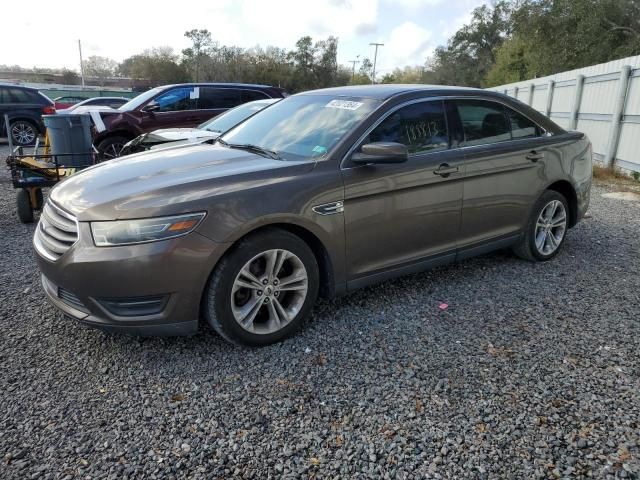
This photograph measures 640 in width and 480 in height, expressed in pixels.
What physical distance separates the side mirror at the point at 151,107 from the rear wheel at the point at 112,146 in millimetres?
708

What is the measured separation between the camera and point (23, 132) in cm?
1355

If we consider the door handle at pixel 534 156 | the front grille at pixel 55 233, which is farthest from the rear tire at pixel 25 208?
the door handle at pixel 534 156

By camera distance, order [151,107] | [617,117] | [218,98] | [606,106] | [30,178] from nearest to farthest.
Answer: [30,178] → [151,107] → [617,117] → [606,106] → [218,98]

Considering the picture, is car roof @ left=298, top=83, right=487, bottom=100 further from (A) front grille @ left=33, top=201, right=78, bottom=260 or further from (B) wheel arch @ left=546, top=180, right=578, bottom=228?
(A) front grille @ left=33, top=201, right=78, bottom=260

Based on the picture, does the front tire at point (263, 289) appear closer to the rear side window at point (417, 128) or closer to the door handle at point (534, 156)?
the rear side window at point (417, 128)

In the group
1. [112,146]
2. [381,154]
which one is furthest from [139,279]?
[112,146]

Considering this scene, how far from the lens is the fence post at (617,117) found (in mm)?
9406

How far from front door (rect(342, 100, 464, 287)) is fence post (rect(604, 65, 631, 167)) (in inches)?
302

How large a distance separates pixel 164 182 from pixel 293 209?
2.60 ft

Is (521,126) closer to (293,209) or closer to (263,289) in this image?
(293,209)

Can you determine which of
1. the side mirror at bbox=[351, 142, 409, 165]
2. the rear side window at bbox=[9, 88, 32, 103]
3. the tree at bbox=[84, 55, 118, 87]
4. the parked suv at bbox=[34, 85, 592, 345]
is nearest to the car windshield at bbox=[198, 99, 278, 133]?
the parked suv at bbox=[34, 85, 592, 345]

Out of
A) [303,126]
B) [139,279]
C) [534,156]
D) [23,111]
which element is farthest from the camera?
[23,111]

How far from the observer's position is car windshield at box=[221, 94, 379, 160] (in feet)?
11.3

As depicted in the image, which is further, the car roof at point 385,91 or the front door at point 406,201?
the car roof at point 385,91
